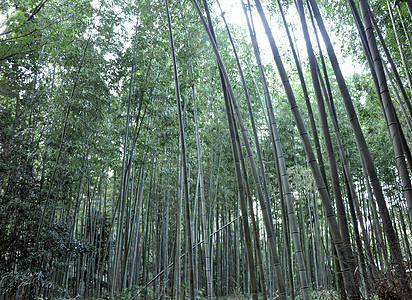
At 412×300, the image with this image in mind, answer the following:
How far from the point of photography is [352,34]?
471 centimetres

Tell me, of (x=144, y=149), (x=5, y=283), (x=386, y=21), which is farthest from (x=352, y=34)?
(x=5, y=283)

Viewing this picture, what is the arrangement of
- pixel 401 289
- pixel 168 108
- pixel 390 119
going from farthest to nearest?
pixel 168 108, pixel 390 119, pixel 401 289

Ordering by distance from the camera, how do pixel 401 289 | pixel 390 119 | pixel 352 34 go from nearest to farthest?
pixel 401 289 < pixel 390 119 < pixel 352 34

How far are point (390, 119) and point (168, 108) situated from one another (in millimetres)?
3949

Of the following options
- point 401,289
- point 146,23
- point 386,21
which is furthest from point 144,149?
point 401,289

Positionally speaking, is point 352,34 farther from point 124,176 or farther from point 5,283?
point 5,283

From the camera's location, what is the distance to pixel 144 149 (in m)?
5.39

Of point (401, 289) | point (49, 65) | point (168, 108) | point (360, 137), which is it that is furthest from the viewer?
point (49, 65)

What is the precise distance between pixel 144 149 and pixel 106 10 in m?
2.26

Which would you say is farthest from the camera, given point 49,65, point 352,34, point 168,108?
point 49,65

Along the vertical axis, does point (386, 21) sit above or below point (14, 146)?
above

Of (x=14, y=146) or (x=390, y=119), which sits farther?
(x=14, y=146)

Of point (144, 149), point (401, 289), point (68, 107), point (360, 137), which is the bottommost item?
point (401, 289)

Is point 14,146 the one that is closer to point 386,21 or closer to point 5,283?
point 5,283
